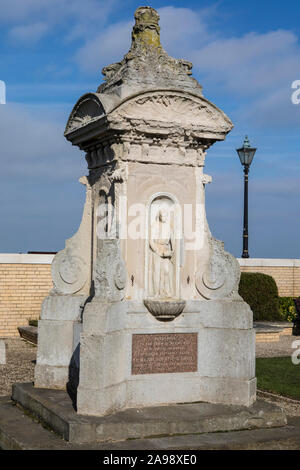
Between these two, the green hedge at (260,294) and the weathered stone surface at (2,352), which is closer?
the weathered stone surface at (2,352)

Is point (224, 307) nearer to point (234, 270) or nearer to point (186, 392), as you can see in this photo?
point (234, 270)

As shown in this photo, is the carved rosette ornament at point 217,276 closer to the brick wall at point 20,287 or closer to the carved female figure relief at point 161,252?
the carved female figure relief at point 161,252

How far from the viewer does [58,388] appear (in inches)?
307

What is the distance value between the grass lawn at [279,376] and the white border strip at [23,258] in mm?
7093

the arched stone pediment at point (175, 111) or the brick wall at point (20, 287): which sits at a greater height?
the arched stone pediment at point (175, 111)

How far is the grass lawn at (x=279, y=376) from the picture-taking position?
9.59 meters

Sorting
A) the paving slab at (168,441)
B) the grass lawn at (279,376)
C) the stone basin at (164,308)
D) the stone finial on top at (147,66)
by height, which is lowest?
the grass lawn at (279,376)

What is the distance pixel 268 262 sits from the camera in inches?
840

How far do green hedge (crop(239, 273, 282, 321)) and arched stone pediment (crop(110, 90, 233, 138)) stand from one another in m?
12.2

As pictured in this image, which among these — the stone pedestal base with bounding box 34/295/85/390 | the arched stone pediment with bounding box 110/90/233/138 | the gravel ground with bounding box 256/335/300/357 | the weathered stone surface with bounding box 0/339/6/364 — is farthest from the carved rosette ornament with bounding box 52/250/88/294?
the gravel ground with bounding box 256/335/300/357

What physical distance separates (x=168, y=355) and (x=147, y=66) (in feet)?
11.0

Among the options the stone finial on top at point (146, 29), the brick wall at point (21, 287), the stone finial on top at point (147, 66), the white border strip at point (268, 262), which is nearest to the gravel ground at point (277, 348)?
the white border strip at point (268, 262)

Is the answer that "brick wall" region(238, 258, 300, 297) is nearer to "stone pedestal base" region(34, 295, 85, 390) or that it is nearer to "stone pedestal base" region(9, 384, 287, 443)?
"stone pedestal base" region(34, 295, 85, 390)

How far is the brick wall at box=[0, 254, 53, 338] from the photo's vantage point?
16953mm
